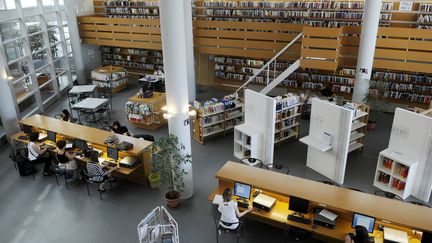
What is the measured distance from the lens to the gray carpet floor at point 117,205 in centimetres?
679

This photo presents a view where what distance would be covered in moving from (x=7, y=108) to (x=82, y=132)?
2.82 metres

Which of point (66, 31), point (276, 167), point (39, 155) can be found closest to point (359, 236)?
point (276, 167)

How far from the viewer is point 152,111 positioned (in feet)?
37.6

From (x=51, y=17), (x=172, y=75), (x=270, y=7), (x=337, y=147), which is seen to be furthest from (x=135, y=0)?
(x=337, y=147)

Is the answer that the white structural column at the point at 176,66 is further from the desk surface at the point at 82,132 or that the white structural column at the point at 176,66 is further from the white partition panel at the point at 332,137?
the white partition panel at the point at 332,137

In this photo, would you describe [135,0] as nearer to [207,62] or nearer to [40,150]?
[207,62]

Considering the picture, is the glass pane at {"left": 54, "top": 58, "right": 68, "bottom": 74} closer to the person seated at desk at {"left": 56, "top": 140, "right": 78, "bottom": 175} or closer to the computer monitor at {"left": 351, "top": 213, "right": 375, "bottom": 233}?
the person seated at desk at {"left": 56, "top": 140, "right": 78, "bottom": 175}

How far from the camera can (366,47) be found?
10406 millimetres

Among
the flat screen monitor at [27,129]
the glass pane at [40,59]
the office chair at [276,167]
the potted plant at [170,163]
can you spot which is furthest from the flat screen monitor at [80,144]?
the glass pane at [40,59]

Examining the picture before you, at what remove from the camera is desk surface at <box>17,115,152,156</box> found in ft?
27.9

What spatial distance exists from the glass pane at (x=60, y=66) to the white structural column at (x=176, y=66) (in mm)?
9750

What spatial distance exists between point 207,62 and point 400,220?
37.2 feet

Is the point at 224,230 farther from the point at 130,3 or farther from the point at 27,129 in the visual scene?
the point at 130,3

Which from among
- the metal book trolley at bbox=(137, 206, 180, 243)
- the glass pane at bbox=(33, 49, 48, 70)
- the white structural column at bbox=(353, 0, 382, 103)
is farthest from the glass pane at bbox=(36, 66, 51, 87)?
the white structural column at bbox=(353, 0, 382, 103)
